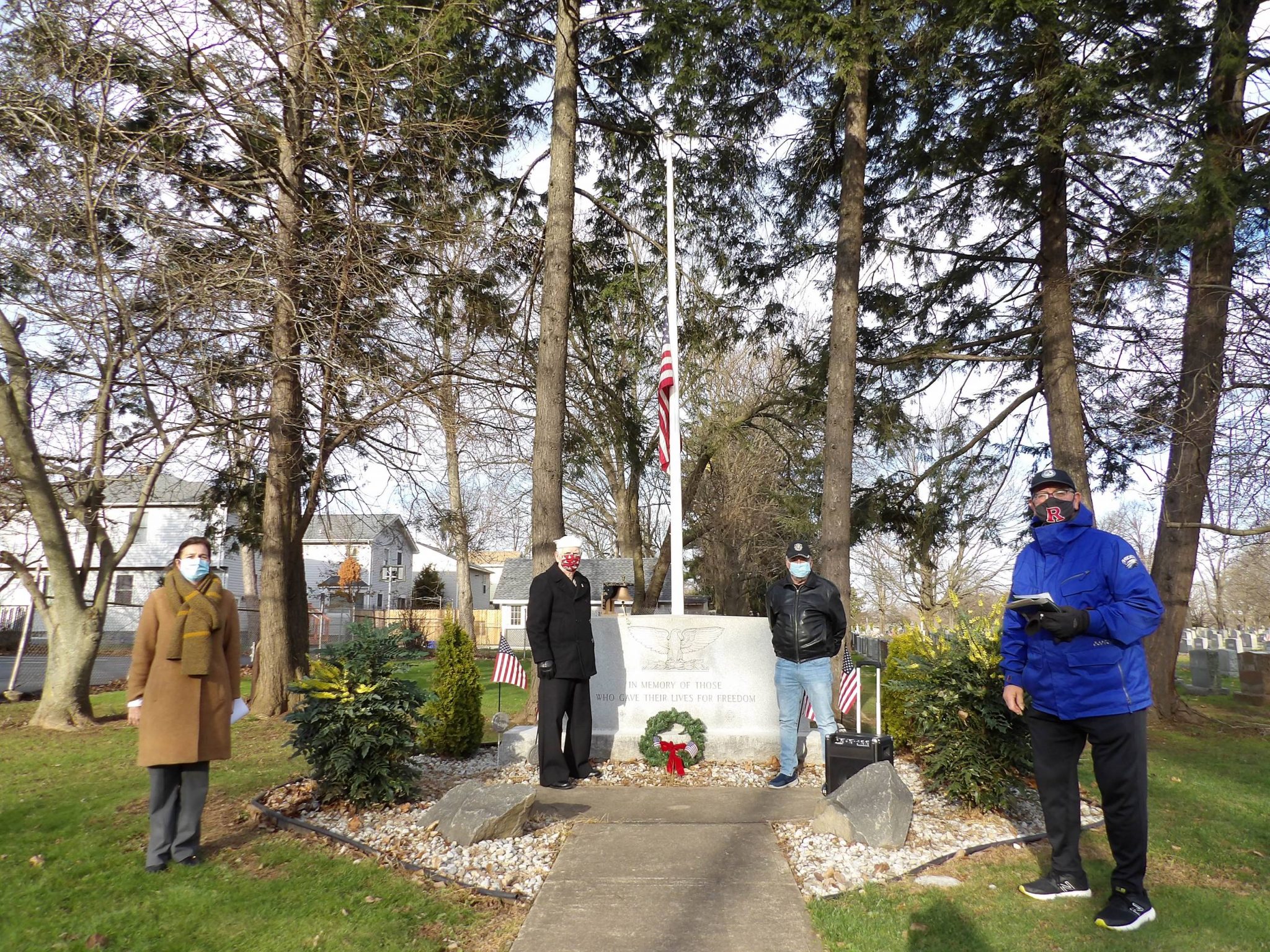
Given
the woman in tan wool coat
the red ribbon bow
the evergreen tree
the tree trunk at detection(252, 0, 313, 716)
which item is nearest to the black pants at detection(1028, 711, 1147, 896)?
the red ribbon bow

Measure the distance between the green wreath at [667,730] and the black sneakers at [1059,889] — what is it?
3.46m

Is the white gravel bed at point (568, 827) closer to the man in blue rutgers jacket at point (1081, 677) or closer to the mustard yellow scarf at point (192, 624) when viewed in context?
the man in blue rutgers jacket at point (1081, 677)

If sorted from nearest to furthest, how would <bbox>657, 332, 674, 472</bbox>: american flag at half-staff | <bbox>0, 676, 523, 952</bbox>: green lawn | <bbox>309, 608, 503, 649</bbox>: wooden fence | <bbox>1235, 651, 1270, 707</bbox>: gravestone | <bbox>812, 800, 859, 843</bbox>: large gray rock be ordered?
<bbox>0, 676, 523, 952</bbox>: green lawn, <bbox>812, 800, 859, 843</bbox>: large gray rock, <bbox>657, 332, 674, 472</bbox>: american flag at half-staff, <bbox>1235, 651, 1270, 707</bbox>: gravestone, <bbox>309, 608, 503, 649</bbox>: wooden fence

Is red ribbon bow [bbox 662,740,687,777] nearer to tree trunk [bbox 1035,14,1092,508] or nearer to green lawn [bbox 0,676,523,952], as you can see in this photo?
green lawn [bbox 0,676,523,952]

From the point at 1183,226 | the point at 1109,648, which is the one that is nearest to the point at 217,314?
the point at 1109,648

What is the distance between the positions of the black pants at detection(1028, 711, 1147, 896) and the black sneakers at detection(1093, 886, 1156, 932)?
4cm

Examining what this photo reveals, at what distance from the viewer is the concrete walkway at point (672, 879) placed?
3.92 metres

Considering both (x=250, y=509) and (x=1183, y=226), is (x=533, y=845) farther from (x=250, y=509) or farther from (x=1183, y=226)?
(x=250, y=509)

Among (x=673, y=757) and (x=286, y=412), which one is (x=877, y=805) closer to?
(x=673, y=757)

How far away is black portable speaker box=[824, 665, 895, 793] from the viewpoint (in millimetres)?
6078

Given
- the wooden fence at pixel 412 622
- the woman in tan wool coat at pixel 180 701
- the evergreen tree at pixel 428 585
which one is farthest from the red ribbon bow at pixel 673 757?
the evergreen tree at pixel 428 585

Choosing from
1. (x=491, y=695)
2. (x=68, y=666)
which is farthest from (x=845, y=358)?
(x=68, y=666)

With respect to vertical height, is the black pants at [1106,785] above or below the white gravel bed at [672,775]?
above

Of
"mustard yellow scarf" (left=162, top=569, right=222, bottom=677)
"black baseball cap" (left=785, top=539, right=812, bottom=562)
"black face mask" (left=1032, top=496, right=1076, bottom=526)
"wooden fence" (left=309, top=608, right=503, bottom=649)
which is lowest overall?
"wooden fence" (left=309, top=608, right=503, bottom=649)
